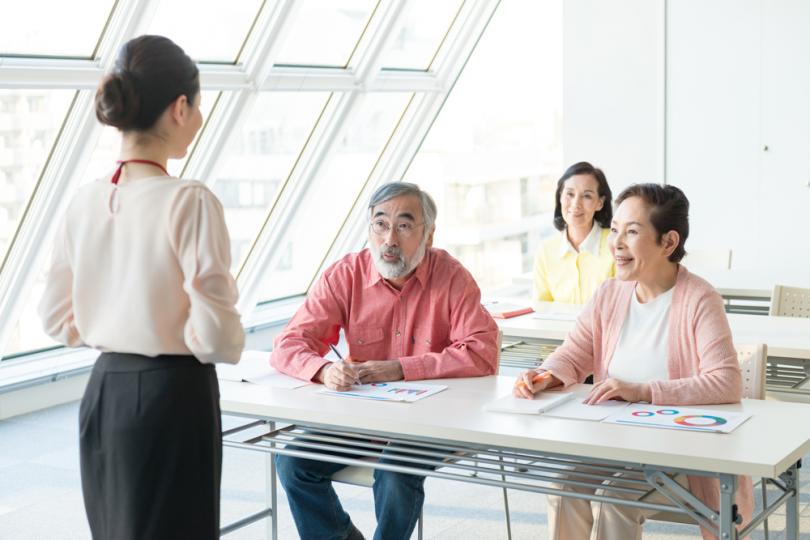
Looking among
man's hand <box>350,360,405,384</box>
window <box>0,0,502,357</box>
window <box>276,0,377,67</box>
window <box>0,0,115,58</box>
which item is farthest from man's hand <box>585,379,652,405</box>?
window <box>276,0,377,67</box>

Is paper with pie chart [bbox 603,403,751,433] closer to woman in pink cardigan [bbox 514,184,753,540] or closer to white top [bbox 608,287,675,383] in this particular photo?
woman in pink cardigan [bbox 514,184,753,540]

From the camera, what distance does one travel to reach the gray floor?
4121 mm

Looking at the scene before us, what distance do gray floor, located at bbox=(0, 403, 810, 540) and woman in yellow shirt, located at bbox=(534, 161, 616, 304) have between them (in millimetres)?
1107

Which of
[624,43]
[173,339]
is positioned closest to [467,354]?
[173,339]

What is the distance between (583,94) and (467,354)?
5.24 meters

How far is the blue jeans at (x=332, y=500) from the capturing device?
10.5 feet

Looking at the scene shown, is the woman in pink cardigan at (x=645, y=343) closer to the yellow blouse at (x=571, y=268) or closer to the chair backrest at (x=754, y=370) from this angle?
the chair backrest at (x=754, y=370)

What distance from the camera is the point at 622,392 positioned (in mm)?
2854

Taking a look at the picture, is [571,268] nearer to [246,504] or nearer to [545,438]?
[246,504]

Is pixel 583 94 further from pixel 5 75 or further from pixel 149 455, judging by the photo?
pixel 149 455

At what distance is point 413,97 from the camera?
29.4 feet

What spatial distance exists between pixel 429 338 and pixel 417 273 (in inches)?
8.9

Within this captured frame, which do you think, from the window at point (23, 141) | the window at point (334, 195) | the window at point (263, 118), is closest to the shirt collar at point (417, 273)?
the window at point (263, 118)

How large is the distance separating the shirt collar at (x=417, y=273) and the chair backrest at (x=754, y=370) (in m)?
1.05
